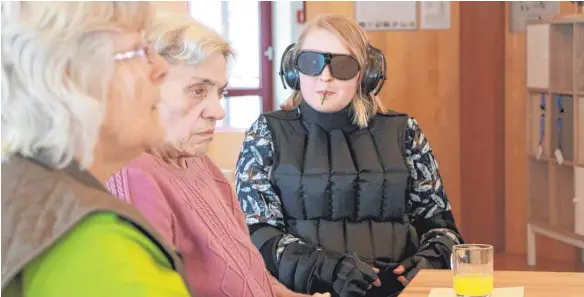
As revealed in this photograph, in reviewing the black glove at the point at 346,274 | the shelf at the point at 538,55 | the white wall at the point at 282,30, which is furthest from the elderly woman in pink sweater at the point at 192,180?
the shelf at the point at 538,55

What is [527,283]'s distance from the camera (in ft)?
6.93

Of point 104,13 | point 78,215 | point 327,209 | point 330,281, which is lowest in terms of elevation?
point 330,281

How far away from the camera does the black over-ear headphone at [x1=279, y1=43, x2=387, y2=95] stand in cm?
278

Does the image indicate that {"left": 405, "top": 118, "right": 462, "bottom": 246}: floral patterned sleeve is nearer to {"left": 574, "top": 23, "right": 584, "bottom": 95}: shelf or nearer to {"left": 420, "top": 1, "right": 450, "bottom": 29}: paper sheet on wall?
{"left": 574, "top": 23, "right": 584, "bottom": 95}: shelf

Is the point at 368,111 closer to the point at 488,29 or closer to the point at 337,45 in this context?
the point at 337,45

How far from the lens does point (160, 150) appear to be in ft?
5.68

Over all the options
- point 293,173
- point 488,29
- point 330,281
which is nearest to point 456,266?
point 330,281

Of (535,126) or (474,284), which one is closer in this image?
(474,284)

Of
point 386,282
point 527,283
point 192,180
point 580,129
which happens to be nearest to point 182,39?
point 192,180

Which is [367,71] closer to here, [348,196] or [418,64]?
[348,196]

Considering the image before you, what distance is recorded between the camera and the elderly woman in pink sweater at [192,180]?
158cm

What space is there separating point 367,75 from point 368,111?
0.11 m

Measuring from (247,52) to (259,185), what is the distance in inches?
119

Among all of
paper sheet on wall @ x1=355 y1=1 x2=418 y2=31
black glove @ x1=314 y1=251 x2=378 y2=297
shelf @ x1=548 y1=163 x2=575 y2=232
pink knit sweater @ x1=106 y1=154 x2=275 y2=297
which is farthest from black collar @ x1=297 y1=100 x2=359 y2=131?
shelf @ x1=548 y1=163 x2=575 y2=232
